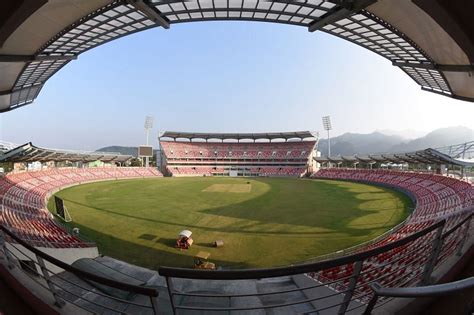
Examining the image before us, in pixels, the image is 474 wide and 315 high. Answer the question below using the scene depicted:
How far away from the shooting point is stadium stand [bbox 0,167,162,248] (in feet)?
45.4

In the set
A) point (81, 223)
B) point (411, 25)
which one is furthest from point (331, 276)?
point (81, 223)

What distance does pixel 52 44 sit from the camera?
1731cm

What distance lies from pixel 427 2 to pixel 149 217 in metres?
23.0

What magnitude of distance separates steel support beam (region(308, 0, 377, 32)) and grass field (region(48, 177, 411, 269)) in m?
12.8

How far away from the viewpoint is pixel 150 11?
14547 mm

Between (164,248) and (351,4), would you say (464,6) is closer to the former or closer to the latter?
(351,4)

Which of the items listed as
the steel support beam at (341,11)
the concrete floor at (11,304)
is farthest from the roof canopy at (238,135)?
the concrete floor at (11,304)

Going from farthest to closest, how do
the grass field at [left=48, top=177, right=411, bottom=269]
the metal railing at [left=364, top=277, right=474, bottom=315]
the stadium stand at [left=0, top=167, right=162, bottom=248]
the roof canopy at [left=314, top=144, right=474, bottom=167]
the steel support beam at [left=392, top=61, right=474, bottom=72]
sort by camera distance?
the roof canopy at [left=314, top=144, right=474, bottom=167]
the grass field at [left=48, top=177, right=411, bottom=269]
the stadium stand at [left=0, top=167, right=162, bottom=248]
the steel support beam at [left=392, top=61, right=474, bottom=72]
the metal railing at [left=364, top=277, right=474, bottom=315]

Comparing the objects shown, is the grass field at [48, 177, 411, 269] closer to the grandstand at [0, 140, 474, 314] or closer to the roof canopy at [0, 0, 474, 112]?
the grandstand at [0, 140, 474, 314]

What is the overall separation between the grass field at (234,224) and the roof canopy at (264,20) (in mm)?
11640

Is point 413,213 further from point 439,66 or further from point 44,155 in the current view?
point 44,155

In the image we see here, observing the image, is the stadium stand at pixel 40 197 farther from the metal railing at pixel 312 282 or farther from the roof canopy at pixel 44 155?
the metal railing at pixel 312 282

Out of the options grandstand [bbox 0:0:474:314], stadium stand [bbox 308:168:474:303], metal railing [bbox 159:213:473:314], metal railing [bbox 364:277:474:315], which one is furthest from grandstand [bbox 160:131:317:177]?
metal railing [bbox 364:277:474:315]

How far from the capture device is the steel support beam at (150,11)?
1312 centimetres
